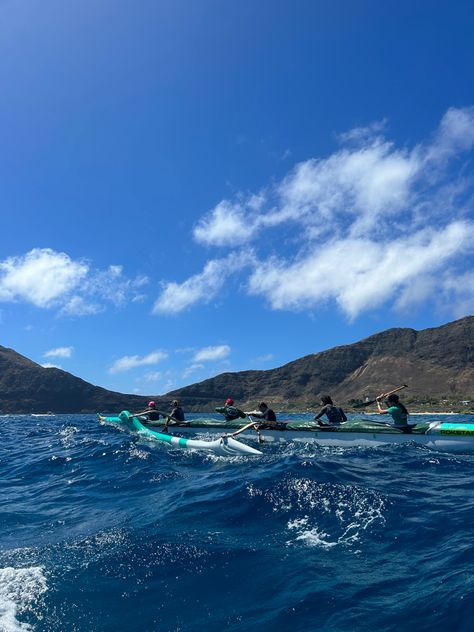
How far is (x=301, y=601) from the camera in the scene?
17.1ft

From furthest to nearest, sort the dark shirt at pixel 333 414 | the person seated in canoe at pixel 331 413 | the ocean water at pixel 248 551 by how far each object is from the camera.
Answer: the dark shirt at pixel 333 414, the person seated in canoe at pixel 331 413, the ocean water at pixel 248 551

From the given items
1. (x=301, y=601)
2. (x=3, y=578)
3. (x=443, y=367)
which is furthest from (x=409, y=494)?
(x=443, y=367)

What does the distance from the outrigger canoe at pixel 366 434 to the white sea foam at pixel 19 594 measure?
1198 cm

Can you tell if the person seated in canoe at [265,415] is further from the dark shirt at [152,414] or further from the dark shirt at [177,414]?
the dark shirt at [152,414]

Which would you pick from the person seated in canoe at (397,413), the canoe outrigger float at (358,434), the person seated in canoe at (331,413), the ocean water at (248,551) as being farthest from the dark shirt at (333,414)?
the ocean water at (248,551)

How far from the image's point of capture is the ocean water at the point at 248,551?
199 inches

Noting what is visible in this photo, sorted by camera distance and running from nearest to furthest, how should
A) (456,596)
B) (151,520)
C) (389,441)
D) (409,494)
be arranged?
(456,596) < (151,520) < (409,494) < (389,441)

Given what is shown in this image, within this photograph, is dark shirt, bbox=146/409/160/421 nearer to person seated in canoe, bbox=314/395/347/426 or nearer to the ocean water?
person seated in canoe, bbox=314/395/347/426

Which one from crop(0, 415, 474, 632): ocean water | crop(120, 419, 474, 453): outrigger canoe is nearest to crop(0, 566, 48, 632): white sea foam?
crop(0, 415, 474, 632): ocean water

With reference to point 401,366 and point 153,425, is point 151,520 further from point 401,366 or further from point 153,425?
point 401,366

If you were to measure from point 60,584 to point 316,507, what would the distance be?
474 centimetres

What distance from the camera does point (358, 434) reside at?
53.2 feet

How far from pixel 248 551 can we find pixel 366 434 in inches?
412

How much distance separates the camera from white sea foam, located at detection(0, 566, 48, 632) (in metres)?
5.17
